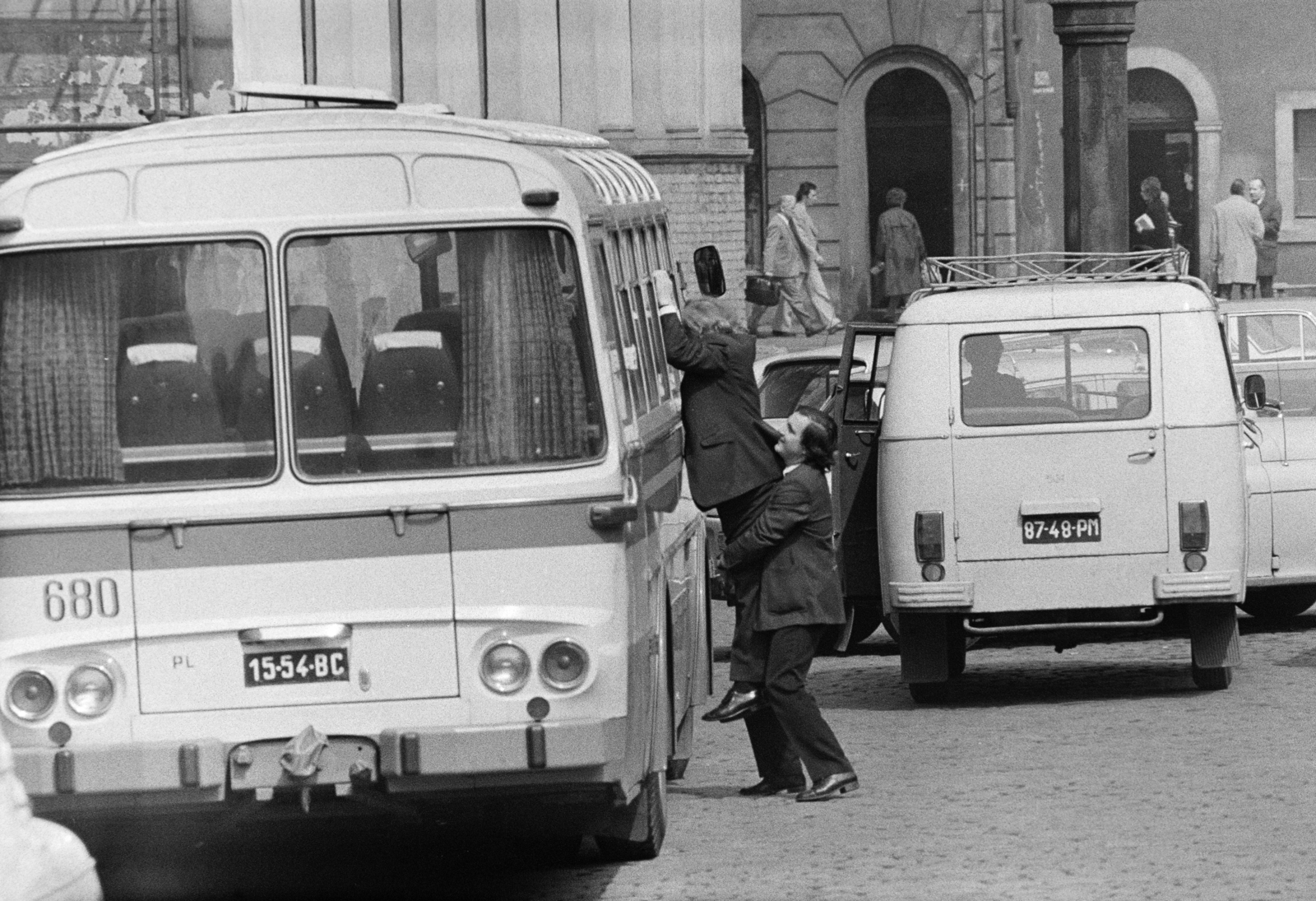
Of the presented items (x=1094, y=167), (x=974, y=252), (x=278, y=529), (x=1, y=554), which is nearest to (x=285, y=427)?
(x=278, y=529)

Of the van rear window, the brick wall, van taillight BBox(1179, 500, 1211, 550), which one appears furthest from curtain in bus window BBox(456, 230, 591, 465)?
the brick wall

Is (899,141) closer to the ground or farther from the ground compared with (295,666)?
farther from the ground

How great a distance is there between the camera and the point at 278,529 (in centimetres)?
766

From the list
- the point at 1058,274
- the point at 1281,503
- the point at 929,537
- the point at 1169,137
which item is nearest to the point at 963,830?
the point at 929,537

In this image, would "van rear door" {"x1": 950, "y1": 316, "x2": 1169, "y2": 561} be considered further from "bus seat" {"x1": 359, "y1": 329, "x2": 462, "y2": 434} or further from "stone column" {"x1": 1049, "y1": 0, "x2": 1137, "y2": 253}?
"stone column" {"x1": 1049, "y1": 0, "x2": 1137, "y2": 253}

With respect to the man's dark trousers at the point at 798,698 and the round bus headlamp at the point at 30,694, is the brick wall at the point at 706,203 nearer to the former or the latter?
the man's dark trousers at the point at 798,698

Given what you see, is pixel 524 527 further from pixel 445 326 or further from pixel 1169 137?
pixel 1169 137

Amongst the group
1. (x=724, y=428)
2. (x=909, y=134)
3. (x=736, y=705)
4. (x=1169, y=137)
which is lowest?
(x=736, y=705)

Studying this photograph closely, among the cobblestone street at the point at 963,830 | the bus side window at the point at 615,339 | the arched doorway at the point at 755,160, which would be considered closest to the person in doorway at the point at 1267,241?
the arched doorway at the point at 755,160

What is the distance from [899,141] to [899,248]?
10.1ft

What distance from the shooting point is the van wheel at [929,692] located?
12.9m

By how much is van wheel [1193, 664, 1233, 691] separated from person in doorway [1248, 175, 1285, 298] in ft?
69.2

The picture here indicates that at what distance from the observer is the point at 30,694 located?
7645mm

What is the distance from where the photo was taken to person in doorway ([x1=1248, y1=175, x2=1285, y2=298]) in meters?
33.6
